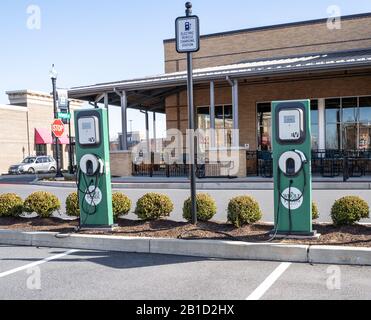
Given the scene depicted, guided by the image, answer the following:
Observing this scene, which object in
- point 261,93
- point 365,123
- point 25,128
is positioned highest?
point 261,93

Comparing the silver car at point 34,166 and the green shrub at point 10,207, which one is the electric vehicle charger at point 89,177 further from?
the silver car at point 34,166

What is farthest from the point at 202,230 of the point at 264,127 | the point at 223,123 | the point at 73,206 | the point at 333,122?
the point at 223,123

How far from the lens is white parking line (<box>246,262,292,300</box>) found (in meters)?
4.67

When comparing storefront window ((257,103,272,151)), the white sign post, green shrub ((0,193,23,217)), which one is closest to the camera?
the white sign post

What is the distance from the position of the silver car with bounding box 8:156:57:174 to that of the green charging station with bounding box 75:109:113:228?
97.0ft

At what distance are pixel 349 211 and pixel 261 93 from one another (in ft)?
53.7

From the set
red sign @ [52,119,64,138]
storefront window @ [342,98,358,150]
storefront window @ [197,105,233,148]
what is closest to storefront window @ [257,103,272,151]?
storefront window @ [197,105,233,148]

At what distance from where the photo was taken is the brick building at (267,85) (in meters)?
19.0

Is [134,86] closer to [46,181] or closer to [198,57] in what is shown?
[46,181]

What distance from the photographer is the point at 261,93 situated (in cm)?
2244

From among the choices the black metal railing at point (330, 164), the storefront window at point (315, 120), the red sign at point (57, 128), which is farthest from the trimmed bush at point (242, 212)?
the red sign at point (57, 128)

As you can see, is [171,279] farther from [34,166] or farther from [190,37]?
[34,166]

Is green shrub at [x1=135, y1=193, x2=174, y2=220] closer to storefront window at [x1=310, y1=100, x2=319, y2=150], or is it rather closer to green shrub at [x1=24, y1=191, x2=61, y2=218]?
green shrub at [x1=24, y1=191, x2=61, y2=218]

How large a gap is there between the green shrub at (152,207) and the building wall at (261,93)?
15227 mm
